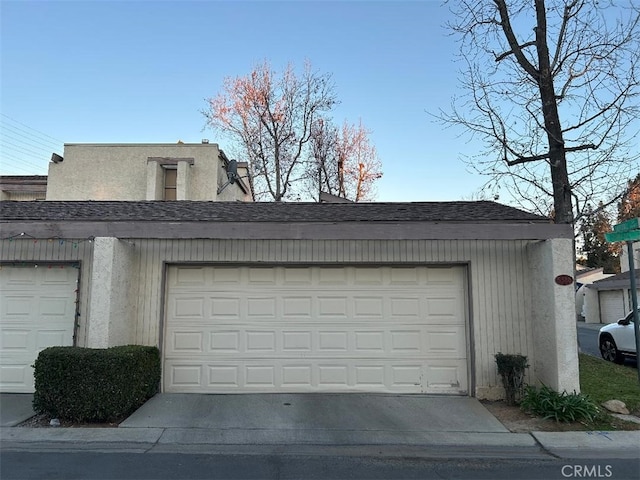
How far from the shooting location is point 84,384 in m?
6.19

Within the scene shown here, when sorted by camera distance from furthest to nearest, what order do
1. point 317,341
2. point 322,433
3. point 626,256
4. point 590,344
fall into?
point 626,256 < point 590,344 < point 317,341 < point 322,433

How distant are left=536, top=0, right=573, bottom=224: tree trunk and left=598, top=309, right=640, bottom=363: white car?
310 centimetres

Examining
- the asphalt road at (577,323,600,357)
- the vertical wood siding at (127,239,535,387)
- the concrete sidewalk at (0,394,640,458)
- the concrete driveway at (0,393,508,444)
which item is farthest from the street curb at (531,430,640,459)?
the asphalt road at (577,323,600,357)

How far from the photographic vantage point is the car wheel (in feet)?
36.1

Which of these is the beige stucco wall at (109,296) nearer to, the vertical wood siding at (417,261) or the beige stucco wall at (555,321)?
the vertical wood siding at (417,261)

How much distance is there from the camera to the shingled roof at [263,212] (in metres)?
7.85

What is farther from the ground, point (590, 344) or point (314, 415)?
point (590, 344)

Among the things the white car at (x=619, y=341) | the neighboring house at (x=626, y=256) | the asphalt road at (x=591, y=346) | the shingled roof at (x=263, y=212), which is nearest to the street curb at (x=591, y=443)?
the shingled roof at (x=263, y=212)

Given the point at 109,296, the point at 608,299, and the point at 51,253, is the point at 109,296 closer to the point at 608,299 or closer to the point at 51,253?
the point at 51,253

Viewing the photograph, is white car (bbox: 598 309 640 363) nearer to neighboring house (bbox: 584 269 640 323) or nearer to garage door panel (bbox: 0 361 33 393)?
neighboring house (bbox: 584 269 640 323)

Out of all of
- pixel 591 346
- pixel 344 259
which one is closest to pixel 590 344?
pixel 591 346

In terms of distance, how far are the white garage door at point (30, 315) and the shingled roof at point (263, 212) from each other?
3.38ft

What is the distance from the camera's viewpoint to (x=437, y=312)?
7.87m

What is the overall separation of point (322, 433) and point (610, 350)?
9.11 meters
